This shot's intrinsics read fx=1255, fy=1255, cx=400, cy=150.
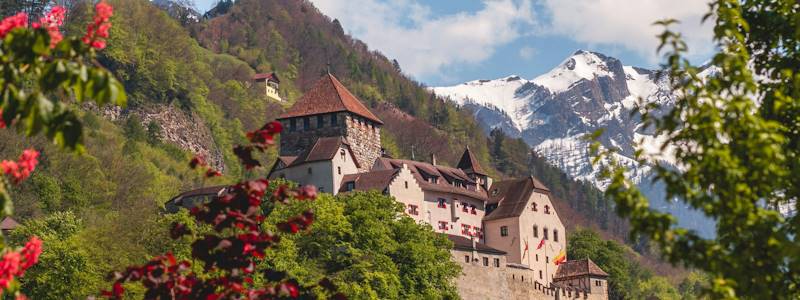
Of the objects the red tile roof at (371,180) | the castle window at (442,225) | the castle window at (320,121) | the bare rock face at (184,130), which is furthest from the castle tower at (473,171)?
the bare rock face at (184,130)

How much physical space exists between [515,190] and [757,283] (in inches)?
3141

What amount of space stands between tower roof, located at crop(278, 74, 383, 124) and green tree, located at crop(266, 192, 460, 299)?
11601mm

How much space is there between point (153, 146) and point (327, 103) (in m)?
38.8

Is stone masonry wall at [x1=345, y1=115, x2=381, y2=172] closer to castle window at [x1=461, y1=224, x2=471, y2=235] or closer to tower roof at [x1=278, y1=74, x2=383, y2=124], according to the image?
tower roof at [x1=278, y1=74, x2=383, y2=124]

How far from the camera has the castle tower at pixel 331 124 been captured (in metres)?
87.1

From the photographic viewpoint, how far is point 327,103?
8888 cm

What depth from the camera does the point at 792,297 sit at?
579 inches

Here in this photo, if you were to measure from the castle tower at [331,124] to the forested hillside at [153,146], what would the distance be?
11068 millimetres

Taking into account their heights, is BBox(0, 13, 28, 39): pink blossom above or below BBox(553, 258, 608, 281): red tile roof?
above

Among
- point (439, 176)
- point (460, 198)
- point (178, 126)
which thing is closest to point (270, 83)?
point (178, 126)

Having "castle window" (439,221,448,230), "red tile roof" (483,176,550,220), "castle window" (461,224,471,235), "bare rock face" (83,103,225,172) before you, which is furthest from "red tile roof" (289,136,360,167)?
"bare rock face" (83,103,225,172)

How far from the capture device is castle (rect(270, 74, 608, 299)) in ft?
268

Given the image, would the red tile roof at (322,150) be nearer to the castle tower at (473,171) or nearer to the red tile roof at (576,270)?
the castle tower at (473,171)

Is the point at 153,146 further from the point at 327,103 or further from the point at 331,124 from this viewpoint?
the point at 331,124
